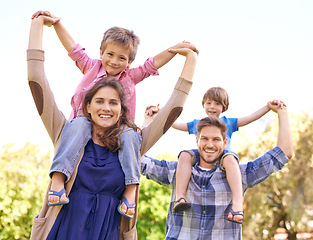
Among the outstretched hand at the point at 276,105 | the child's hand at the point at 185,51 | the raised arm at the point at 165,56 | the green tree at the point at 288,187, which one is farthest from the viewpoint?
the green tree at the point at 288,187

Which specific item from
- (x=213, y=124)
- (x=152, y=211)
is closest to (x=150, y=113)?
(x=213, y=124)

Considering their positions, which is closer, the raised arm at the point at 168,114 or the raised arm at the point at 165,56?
the raised arm at the point at 168,114

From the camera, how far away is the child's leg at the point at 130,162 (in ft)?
7.86

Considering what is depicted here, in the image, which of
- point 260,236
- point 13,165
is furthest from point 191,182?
point 260,236

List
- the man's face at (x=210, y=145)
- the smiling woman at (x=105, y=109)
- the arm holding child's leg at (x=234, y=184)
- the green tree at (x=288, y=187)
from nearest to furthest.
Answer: the smiling woman at (x=105, y=109) < the arm holding child's leg at (x=234, y=184) < the man's face at (x=210, y=145) < the green tree at (x=288, y=187)

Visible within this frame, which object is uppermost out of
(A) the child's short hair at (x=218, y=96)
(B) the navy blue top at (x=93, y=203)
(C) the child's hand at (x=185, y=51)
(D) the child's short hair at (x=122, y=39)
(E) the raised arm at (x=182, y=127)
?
(A) the child's short hair at (x=218, y=96)

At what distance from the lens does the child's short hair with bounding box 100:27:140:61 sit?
312 centimetres

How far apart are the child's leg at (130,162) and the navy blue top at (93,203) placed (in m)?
0.04

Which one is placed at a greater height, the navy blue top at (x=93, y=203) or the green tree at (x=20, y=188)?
the green tree at (x=20, y=188)

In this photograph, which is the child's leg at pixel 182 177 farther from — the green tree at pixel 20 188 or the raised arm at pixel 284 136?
the green tree at pixel 20 188

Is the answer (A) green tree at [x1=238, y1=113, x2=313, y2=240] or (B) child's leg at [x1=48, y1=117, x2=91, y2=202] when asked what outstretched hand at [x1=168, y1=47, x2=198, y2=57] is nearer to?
(B) child's leg at [x1=48, y1=117, x2=91, y2=202]

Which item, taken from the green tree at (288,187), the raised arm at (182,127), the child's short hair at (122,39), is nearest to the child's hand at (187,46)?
the child's short hair at (122,39)

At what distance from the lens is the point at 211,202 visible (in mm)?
3365

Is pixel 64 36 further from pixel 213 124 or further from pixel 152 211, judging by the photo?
pixel 152 211
